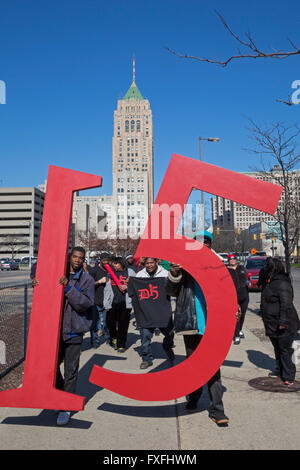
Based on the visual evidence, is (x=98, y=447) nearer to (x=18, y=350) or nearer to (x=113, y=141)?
(x=18, y=350)

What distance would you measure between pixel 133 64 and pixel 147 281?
155854 millimetres

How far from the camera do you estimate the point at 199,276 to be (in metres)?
4.16

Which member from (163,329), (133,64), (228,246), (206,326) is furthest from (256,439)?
Answer: (133,64)

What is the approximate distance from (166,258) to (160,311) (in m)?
2.42

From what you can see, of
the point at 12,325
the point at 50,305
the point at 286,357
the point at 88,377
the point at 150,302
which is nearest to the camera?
the point at 50,305

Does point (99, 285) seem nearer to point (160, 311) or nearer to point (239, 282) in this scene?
point (160, 311)

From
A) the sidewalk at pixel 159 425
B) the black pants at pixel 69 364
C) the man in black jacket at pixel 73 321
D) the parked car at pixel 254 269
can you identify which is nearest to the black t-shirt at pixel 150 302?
the sidewalk at pixel 159 425

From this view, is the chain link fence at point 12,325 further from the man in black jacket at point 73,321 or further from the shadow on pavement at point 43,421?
the man in black jacket at point 73,321

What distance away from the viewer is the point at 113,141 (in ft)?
520

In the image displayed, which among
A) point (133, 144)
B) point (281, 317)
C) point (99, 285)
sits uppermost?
point (133, 144)

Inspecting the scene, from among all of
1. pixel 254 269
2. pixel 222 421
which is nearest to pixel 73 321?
pixel 222 421

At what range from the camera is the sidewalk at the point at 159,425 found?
11.2 feet

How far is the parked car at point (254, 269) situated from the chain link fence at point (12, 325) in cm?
1321

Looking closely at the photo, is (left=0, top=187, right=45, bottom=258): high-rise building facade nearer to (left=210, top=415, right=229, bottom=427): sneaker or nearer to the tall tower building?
the tall tower building
